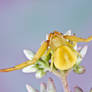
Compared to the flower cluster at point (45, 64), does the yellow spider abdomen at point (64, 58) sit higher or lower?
higher

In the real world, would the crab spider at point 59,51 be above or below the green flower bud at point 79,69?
above

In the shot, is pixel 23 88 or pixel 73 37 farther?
pixel 23 88

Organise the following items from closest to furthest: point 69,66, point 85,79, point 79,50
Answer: point 69,66
point 79,50
point 85,79

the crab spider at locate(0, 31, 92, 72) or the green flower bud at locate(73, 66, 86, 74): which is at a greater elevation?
the crab spider at locate(0, 31, 92, 72)

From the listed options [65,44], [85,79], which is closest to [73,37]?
[65,44]

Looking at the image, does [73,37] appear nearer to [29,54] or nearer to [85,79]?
[29,54]
